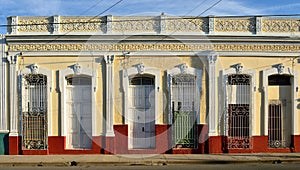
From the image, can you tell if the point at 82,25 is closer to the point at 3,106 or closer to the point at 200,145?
the point at 3,106

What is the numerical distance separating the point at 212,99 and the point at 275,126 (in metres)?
2.81

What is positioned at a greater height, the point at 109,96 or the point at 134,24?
the point at 134,24

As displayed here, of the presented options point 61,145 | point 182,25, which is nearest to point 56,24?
point 61,145

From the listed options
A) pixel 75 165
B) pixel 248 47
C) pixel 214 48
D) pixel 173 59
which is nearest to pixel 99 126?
pixel 75 165

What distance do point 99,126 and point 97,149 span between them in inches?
34.5

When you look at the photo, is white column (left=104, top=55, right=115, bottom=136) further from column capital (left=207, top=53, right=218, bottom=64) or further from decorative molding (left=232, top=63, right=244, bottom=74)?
decorative molding (left=232, top=63, right=244, bottom=74)

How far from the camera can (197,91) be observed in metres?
16.6

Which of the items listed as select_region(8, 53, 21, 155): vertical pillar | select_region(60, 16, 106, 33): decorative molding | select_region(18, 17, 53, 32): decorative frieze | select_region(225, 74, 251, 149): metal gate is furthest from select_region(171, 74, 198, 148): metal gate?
select_region(8, 53, 21, 155): vertical pillar

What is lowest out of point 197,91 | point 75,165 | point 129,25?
point 75,165

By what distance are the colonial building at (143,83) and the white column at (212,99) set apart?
4cm

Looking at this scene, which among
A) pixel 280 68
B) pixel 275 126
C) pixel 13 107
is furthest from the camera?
pixel 275 126

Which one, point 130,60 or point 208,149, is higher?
point 130,60

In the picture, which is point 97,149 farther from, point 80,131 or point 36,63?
point 36,63

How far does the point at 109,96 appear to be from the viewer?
54.0 feet
